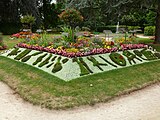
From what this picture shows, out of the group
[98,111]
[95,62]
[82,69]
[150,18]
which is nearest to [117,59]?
[95,62]

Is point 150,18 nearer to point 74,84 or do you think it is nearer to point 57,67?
point 57,67

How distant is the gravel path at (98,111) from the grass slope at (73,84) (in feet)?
0.69

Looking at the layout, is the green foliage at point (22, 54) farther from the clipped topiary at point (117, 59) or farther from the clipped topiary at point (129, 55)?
the clipped topiary at point (129, 55)

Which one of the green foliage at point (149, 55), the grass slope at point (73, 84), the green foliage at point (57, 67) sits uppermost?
the green foliage at point (57, 67)

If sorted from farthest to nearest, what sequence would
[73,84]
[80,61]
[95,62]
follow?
[95,62], [80,61], [73,84]

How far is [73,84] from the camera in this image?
625 centimetres

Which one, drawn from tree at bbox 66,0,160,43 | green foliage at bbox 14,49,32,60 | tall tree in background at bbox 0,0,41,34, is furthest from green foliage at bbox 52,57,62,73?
tall tree in background at bbox 0,0,41,34

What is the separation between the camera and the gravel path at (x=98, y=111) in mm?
4738

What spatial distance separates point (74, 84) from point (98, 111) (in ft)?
4.56

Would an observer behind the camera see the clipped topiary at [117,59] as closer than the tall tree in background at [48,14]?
Yes

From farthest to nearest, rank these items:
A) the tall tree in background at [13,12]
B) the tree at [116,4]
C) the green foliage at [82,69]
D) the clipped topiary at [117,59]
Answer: the tall tree in background at [13,12], the tree at [116,4], the clipped topiary at [117,59], the green foliage at [82,69]

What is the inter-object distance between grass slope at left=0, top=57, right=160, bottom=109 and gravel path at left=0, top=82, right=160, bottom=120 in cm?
21

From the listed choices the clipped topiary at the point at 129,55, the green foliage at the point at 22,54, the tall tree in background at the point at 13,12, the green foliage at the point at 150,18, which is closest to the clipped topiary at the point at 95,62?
the clipped topiary at the point at 129,55

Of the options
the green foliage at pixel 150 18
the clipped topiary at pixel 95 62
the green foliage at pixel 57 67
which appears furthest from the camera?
the green foliage at pixel 150 18
